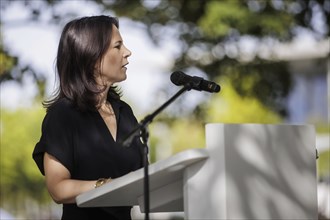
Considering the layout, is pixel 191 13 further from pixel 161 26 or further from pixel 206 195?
pixel 206 195

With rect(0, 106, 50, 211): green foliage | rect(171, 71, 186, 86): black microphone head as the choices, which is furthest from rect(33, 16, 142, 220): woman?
rect(0, 106, 50, 211): green foliage

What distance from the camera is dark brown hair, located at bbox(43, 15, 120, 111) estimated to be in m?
3.56

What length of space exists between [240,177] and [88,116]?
0.86m

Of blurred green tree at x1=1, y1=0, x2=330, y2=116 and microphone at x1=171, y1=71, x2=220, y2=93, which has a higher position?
blurred green tree at x1=1, y1=0, x2=330, y2=116

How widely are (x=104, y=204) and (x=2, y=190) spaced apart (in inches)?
1366

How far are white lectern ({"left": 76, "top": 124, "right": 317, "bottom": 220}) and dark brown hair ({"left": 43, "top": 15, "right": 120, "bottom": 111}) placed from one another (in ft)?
1.82

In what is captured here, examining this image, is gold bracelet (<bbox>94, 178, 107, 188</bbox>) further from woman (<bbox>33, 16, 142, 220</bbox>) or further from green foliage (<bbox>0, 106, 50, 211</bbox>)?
green foliage (<bbox>0, 106, 50, 211</bbox>)

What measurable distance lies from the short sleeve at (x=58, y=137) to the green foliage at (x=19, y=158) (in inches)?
1302

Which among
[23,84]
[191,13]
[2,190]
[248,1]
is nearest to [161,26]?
[191,13]

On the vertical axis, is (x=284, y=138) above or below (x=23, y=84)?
below

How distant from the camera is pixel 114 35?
11.8ft

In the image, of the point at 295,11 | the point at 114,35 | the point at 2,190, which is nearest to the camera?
the point at 114,35

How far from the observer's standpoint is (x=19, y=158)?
1490 inches

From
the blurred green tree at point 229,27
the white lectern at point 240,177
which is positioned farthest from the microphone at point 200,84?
the blurred green tree at point 229,27
